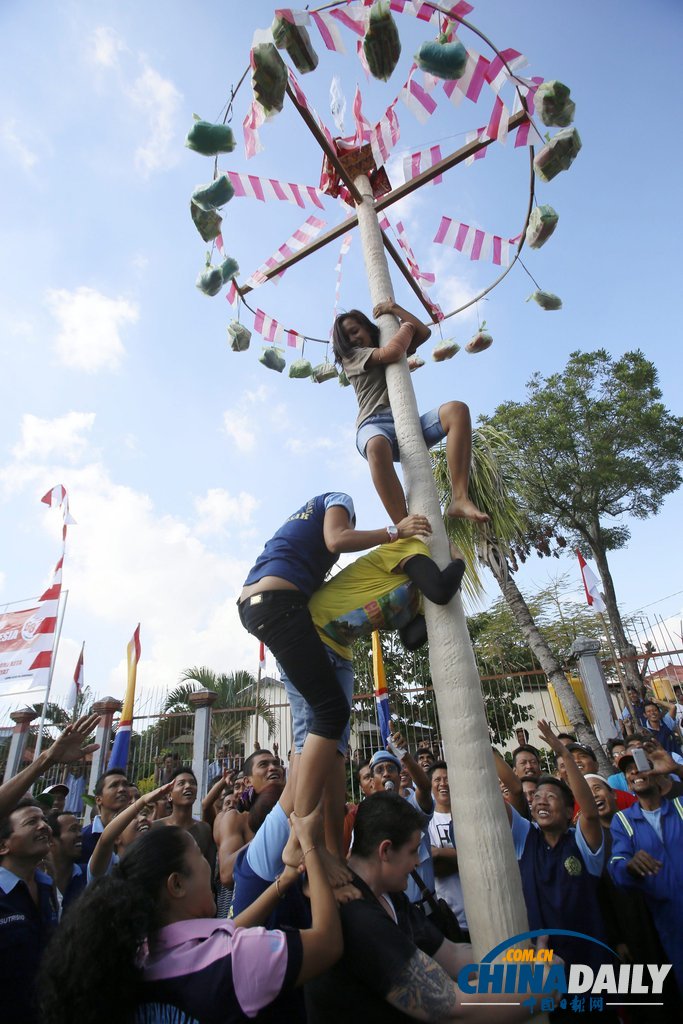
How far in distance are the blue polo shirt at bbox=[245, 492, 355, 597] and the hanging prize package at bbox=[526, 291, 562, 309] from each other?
2895 mm

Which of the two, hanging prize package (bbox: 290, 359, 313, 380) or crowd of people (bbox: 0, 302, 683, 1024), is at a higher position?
hanging prize package (bbox: 290, 359, 313, 380)

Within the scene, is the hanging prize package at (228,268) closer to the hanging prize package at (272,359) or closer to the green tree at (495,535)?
the hanging prize package at (272,359)

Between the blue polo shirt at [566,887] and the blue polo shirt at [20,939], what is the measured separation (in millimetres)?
2248

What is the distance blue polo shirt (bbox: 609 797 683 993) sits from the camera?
3102mm

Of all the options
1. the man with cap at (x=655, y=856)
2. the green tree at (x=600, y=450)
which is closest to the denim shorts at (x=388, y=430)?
the man with cap at (x=655, y=856)

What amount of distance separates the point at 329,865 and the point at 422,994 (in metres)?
0.42

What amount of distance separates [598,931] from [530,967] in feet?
4.92

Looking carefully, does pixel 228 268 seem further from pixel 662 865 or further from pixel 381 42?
pixel 662 865

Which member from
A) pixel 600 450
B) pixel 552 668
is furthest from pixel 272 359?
pixel 600 450

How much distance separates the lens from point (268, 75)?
311 cm

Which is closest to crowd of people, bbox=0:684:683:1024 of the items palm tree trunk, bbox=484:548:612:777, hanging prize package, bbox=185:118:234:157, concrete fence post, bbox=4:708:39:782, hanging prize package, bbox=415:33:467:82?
hanging prize package, bbox=185:118:234:157

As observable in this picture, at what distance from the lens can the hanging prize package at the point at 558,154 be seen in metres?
3.54

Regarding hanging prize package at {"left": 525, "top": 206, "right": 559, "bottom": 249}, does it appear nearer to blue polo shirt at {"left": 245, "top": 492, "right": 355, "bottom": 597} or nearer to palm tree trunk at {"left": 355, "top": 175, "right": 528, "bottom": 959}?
palm tree trunk at {"left": 355, "top": 175, "right": 528, "bottom": 959}

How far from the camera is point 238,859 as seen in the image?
2430 mm
